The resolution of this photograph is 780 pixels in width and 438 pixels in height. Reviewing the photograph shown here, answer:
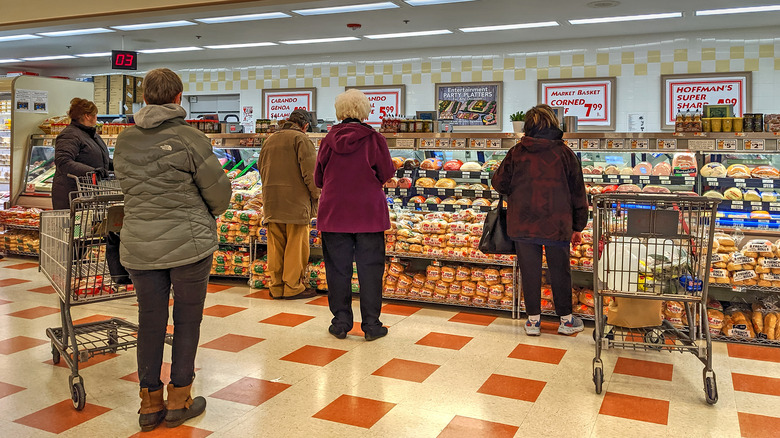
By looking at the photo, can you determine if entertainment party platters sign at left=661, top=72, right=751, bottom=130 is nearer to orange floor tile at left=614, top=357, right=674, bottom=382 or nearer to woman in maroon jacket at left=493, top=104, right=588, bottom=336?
woman in maroon jacket at left=493, top=104, right=588, bottom=336

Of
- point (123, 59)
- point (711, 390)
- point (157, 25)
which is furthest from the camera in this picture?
point (123, 59)

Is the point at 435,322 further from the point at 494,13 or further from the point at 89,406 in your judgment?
the point at 494,13

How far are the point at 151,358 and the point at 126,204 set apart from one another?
27.5 inches

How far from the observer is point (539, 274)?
4.43 metres

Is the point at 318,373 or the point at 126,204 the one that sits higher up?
the point at 126,204

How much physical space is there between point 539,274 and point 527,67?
20.5ft

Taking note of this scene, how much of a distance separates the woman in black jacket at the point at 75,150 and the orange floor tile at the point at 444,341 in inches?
120

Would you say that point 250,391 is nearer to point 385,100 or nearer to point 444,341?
point 444,341

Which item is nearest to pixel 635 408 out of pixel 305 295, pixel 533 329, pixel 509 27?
pixel 533 329

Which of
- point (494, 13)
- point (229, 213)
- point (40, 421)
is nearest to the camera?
point (40, 421)

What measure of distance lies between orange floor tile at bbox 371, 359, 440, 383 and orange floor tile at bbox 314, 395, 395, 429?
39 cm

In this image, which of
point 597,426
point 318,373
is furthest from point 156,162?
point 597,426

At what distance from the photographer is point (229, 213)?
6.10 meters

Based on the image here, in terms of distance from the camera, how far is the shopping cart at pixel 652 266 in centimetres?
330
